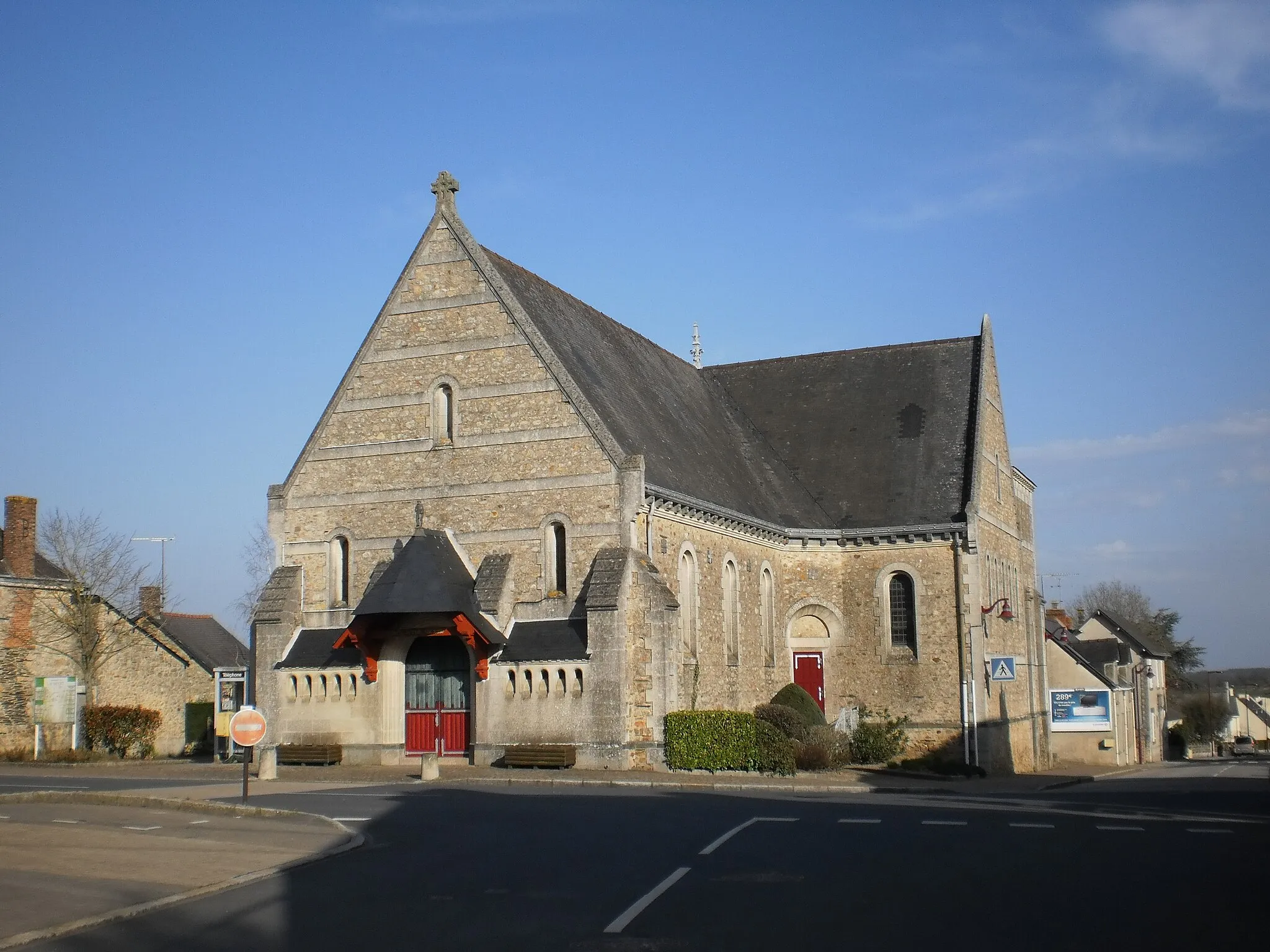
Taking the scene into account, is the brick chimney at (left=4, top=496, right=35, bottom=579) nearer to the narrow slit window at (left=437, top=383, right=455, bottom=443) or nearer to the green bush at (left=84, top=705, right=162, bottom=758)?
the green bush at (left=84, top=705, right=162, bottom=758)

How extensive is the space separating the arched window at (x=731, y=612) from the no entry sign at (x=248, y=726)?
50.0 ft

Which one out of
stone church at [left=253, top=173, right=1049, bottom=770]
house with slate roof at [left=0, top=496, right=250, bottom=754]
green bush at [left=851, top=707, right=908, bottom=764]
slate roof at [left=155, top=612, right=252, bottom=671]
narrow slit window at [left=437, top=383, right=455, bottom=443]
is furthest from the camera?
slate roof at [left=155, top=612, right=252, bottom=671]

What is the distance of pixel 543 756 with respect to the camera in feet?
87.3

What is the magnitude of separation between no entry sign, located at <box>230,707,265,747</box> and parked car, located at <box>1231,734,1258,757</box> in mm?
67141

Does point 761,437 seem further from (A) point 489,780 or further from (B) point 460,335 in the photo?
(A) point 489,780

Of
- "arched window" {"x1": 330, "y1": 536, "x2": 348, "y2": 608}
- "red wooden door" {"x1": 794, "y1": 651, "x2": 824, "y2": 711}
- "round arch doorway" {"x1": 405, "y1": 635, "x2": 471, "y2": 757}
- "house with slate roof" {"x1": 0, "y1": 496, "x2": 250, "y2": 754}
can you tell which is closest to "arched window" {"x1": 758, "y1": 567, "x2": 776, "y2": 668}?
"red wooden door" {"x1": 794, "y1": 651, "x2": 824, "y2": 711}

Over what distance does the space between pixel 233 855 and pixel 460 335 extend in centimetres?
1818

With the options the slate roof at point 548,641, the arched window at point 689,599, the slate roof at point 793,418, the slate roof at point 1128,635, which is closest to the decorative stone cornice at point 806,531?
the slate roof at point 793,418

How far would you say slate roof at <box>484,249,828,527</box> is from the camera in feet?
100

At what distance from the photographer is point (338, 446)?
3164 centimetres

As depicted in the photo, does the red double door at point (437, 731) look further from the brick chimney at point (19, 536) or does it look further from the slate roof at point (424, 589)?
the brick chimney at point (19, 536)

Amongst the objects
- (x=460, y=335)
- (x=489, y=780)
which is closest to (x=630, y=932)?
(x=489, y=780)

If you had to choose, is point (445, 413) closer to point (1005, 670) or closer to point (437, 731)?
point (437, 731)

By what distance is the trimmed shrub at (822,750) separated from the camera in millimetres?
28516
